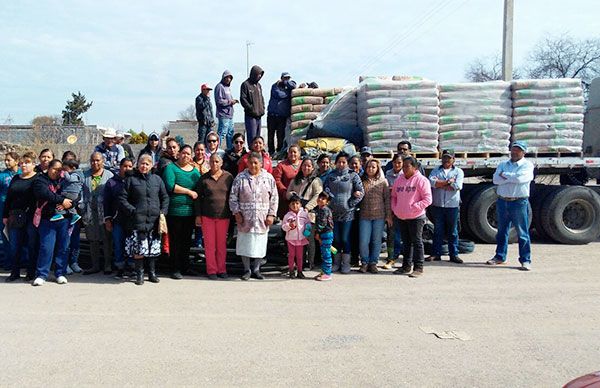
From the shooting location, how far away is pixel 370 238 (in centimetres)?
780

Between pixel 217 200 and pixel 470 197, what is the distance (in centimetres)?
520

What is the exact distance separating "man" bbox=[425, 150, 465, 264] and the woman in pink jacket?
0.93 metres

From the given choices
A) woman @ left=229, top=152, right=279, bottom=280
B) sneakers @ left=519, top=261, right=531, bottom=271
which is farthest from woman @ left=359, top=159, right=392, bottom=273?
sneakers @ left=519, top=261, right=531, bottom=271

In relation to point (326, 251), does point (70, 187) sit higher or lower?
higher

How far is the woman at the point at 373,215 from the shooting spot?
7.71 m

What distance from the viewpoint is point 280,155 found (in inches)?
410

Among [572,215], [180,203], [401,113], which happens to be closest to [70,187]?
[180,203]

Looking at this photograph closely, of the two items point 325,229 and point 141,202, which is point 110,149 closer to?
point 141,202

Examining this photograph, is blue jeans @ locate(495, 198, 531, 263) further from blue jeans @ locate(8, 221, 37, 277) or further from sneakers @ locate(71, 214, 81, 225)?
blue jeans @ locate(8, 221, 37, 277)

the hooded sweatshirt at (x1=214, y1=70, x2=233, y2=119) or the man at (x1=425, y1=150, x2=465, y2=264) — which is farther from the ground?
the hooded sweatshirt at (x1=214, y1=70, x2=233, y2=119)

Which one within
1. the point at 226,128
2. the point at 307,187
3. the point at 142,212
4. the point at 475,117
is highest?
the point at 475,117

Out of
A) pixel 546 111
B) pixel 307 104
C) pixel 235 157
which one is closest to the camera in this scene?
pixel 235 157

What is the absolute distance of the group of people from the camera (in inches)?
280

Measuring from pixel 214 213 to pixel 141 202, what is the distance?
3.09ft
